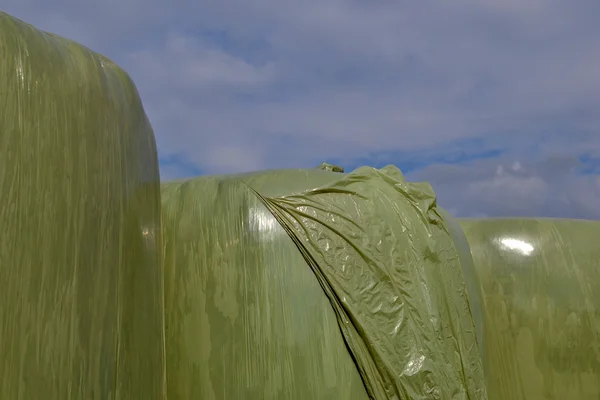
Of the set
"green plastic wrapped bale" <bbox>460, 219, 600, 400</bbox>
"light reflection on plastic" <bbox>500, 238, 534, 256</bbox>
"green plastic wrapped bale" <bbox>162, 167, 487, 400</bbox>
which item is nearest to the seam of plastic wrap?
"green plastic wrapped bale" <bbox>162, 167, 487, 400</bbox>

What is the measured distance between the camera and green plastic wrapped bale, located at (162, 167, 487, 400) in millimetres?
2943

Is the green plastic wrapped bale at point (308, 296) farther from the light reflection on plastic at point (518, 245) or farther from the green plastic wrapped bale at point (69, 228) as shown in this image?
the light reflection on plastic at point (518, 245)

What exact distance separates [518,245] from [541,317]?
1.70ft

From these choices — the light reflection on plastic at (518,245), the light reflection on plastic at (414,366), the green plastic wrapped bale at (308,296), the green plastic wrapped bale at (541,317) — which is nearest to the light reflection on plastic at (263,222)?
the green plastic wrapped bale at (308,296)

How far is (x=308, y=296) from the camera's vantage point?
3.05 meters

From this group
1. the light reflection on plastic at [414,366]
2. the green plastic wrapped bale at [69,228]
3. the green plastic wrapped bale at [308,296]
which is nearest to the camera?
the green plastic wrapped bale at [69,228]

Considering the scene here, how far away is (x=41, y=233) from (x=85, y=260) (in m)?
0.22

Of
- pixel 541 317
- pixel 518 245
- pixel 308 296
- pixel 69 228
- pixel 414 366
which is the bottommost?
pixel 414 366

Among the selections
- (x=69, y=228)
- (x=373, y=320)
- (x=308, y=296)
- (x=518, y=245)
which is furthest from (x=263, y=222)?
(x=518, y=245)

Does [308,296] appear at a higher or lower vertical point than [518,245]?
lower

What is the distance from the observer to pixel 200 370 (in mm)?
2959

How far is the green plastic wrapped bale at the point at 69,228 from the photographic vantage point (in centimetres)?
184

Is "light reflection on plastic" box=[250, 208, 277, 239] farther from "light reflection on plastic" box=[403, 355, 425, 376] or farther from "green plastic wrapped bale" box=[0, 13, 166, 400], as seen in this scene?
"light reflection on plastic" box=[403, 355, 425, 376]

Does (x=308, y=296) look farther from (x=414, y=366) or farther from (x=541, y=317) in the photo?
(x=541, y=317)
